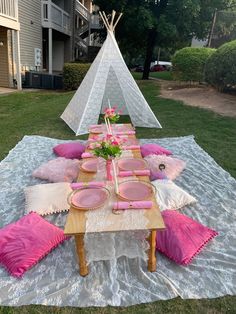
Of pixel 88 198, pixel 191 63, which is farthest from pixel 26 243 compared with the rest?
pixel 191 63

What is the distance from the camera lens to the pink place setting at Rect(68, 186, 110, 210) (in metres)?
2.61

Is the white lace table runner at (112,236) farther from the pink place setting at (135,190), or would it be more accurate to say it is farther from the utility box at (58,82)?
the utility box at (58,82)

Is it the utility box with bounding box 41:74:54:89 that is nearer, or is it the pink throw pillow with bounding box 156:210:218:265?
the pink throw pillow with bounding box 156:210:218:265

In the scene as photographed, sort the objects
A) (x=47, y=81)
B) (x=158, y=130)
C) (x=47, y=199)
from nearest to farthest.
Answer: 1. (x=47, y=199)
2. (x=158, y=130)
3. (x=47, y=81)

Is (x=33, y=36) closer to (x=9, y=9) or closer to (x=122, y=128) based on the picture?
(x=9, y=9)

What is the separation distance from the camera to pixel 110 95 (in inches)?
332

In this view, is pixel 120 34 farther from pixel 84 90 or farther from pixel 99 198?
pixel 99 198

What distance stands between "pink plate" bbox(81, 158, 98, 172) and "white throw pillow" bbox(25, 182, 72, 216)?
1.25 feet

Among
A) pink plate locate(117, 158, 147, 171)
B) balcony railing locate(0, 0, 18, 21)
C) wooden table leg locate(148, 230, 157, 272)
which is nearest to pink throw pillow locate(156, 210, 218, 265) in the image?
wooden table leg locate(148, 230, 157, 272)

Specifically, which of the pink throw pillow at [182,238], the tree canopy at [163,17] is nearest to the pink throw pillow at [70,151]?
the pink throw pillow at [182,238]

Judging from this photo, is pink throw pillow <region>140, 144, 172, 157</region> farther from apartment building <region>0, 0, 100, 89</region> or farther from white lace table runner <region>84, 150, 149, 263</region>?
apartment building <region>0, 0, 100, 89</region>

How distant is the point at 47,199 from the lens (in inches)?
138

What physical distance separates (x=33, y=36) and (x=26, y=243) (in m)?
14.1

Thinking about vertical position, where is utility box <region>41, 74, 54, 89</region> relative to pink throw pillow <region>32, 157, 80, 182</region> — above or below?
above
